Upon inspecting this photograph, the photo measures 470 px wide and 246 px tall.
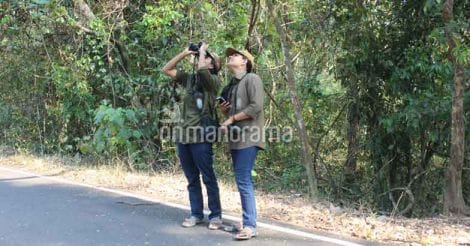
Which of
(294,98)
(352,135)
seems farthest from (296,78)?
(294,98)

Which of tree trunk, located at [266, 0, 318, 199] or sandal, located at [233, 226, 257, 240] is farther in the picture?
tree trunk, located at [266, 0, 318, 199]

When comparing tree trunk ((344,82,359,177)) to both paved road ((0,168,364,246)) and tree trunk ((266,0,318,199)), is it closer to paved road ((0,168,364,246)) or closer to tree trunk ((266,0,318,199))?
tree trunk ((266,0,318,199))

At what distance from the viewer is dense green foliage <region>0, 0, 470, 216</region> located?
795cm

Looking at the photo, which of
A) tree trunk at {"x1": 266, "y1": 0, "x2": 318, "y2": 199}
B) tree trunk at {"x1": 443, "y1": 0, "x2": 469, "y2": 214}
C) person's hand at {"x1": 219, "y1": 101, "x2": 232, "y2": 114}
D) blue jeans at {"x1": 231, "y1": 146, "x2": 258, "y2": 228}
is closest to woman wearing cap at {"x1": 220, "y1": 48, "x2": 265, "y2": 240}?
blue jeans at {"x1": 231, "y1": 146, "x2": 258, "y2": 228}

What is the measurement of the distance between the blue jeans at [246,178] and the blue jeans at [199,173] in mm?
434

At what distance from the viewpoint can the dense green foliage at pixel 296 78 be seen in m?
7.95

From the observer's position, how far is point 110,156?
36.0 ft

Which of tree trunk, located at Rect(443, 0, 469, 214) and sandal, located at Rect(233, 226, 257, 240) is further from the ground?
tree trunk, located at Rect(443, 0, 469, 214)

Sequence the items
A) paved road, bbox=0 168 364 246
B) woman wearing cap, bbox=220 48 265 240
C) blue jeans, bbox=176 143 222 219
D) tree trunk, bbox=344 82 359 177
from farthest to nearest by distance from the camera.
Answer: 1. tree trunk, bbox=344 82 359 177
2. blue jeans, bbox=176 143 222 219
3. paved road, bbox=0 168 364 246
4. woman wearing cap, bbox=220 48 265 240

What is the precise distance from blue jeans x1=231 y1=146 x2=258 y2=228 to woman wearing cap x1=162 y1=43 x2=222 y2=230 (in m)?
0.47

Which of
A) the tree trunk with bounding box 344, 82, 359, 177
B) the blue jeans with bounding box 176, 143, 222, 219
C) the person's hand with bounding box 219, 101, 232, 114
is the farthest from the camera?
the tree trunk with bounding box 344, 82, 359, 177

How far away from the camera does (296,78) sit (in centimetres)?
1039

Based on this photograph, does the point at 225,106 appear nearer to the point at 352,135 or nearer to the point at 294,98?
the point at 294,98

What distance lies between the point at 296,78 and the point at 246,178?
212 inches
